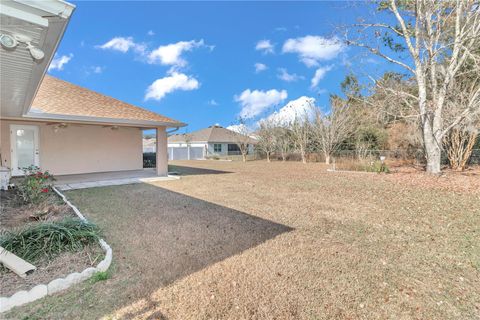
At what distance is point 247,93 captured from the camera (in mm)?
33719

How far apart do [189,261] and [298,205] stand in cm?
366

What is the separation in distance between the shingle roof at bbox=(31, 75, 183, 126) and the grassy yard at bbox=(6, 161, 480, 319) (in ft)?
12.7

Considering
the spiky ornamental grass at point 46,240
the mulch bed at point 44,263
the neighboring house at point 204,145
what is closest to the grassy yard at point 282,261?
the mulch bed at point 44,263

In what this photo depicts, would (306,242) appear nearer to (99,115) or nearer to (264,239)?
(264,239)

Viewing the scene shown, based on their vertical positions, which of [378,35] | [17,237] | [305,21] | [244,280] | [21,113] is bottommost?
[244,280]

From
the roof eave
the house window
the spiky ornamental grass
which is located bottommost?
the spiky ornamental grass

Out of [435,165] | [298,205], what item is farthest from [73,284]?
[435,165]

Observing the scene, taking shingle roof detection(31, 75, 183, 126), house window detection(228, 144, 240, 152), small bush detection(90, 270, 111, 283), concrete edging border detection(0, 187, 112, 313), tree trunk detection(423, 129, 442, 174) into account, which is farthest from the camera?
house window detection(228, 144, 240, 152)

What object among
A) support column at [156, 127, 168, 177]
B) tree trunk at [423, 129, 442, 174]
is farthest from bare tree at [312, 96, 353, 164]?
support column at [156, 127, 168, 177]

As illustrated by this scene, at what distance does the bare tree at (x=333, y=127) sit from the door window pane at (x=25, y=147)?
17.3 meters

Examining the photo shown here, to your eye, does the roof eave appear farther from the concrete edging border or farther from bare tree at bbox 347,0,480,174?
bare tree at bbox 347,0,480,174

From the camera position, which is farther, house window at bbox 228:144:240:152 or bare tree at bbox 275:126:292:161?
house window at bbox 228:144:240:152

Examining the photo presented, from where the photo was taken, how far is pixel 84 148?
11.4 meters

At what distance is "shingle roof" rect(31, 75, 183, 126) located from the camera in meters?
8.62
